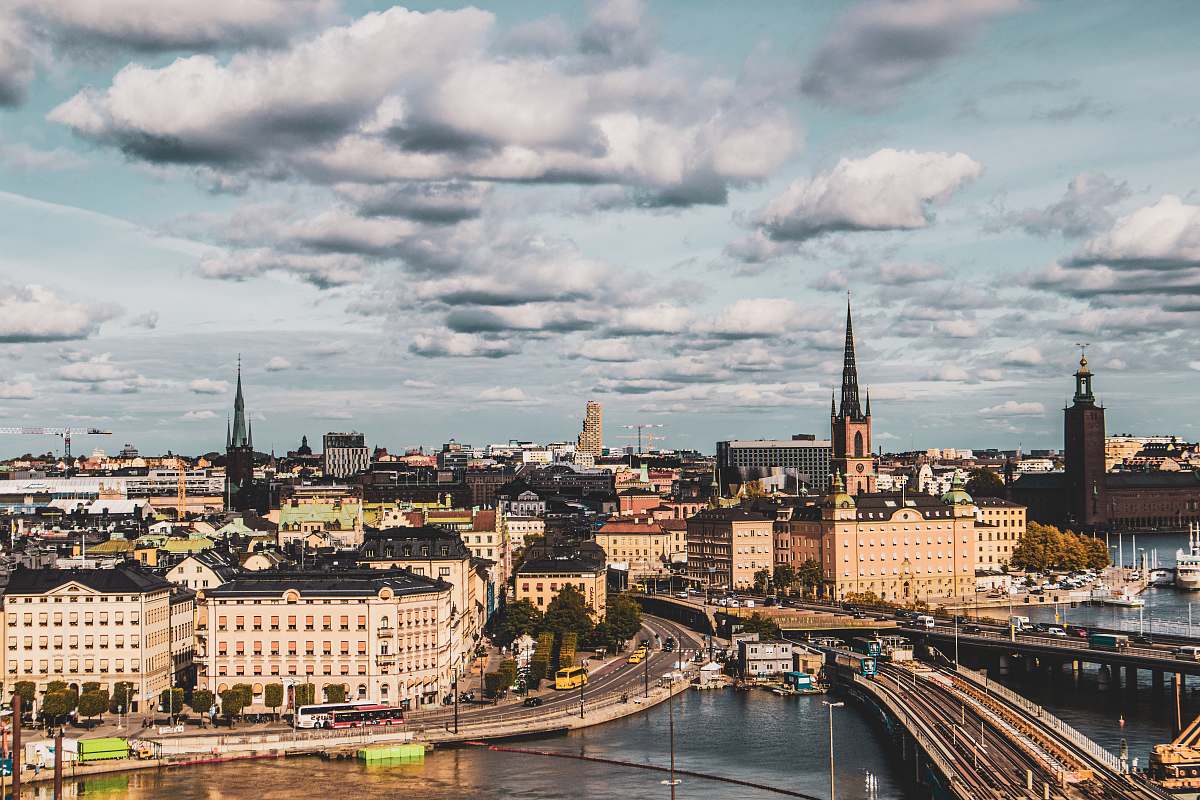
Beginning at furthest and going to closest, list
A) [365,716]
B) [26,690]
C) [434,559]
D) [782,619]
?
[782,619], [434,559], [26,690], [365,716]

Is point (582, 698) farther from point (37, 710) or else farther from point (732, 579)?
point (732, 579)

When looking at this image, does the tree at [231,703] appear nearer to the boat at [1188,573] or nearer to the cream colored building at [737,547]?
the cream colored building at [737,547]

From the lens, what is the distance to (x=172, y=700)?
8375cm

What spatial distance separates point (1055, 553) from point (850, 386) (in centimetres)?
3103

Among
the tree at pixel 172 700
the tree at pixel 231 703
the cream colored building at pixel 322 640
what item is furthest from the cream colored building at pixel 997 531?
the tree at pixel 231 703

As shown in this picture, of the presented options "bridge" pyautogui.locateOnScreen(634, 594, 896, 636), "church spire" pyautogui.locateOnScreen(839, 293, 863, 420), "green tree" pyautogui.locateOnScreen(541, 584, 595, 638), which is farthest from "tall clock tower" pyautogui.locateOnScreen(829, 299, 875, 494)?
"green tree" pyautogui.locateOnScreen(541, 584, 595, 638)

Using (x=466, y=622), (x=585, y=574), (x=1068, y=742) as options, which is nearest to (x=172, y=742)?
(x=466, y=622)

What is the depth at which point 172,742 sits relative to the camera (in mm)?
75438

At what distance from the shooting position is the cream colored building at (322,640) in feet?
277

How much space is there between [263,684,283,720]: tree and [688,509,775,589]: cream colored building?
80.6m

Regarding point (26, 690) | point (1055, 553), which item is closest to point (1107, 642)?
point (26, 690)

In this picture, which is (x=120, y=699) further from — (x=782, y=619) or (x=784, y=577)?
(x=784, y=577)

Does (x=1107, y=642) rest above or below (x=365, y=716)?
above

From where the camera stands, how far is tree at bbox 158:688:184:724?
276ft
